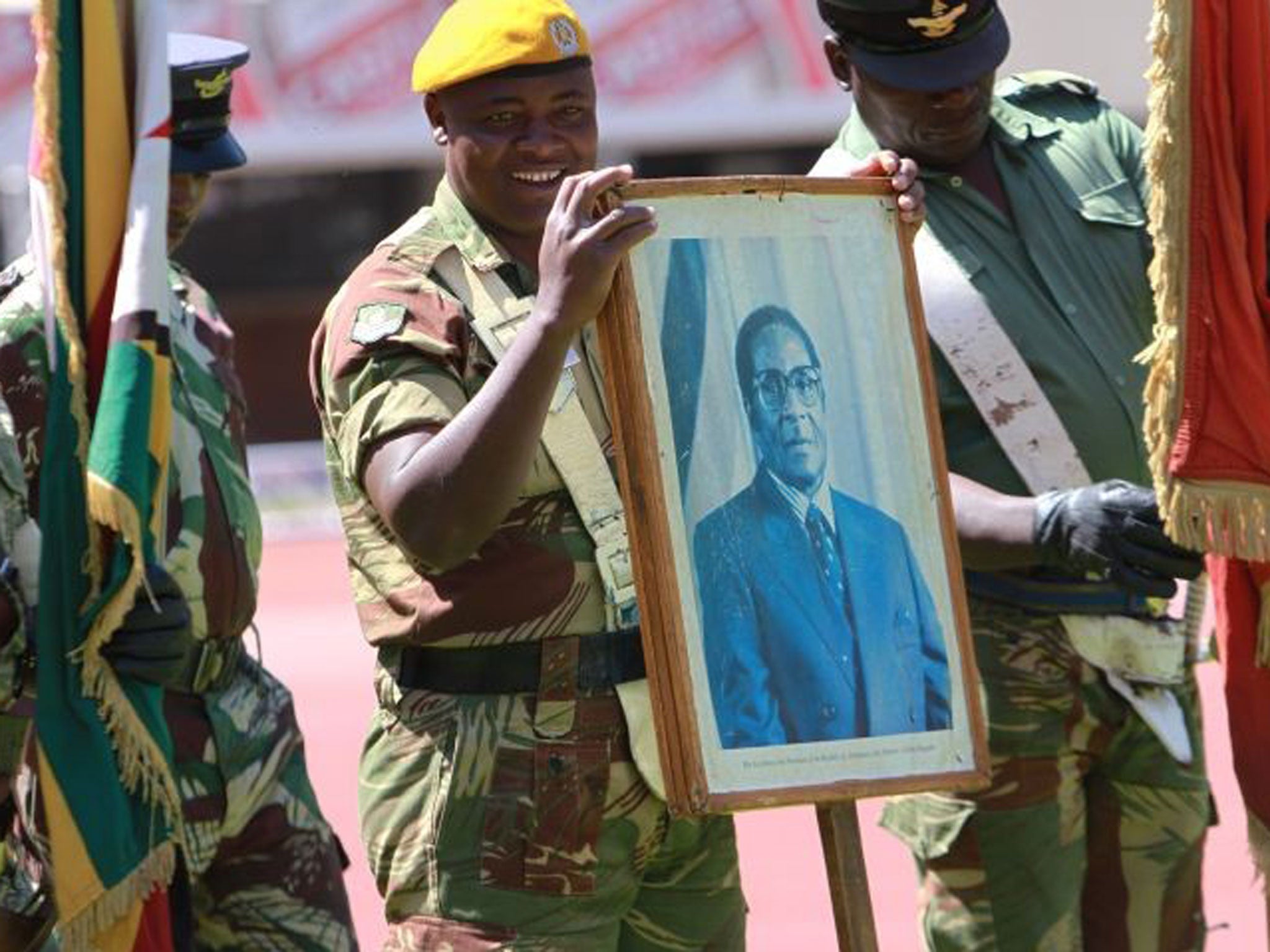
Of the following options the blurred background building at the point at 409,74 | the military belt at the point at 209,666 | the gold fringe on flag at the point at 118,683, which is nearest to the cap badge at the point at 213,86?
the military belt at the point at 209,666

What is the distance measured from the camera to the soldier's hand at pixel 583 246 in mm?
3949

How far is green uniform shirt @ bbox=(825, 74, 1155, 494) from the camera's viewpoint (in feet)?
16.9

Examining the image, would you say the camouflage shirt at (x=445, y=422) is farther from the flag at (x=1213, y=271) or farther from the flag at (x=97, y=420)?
the flag at (x=1213, y=271)

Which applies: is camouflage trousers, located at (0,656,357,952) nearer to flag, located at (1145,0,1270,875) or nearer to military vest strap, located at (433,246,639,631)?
military vest strap, located at (433,246,639,631)

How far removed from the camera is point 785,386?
427cm

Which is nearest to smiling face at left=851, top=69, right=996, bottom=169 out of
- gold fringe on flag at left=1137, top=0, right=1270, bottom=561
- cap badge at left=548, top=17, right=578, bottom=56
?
gold fringe on flag at left=1137, top=0, right=1270, bottom=561

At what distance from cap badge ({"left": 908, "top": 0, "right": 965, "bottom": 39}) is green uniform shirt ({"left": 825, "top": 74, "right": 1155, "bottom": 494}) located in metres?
0.25

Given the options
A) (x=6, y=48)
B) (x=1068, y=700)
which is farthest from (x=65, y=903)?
(x=6, y=48)

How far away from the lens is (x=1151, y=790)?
526cm

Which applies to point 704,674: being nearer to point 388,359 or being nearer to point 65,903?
point 388,359

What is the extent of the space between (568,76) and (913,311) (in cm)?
62

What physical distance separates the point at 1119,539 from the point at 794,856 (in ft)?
14.4

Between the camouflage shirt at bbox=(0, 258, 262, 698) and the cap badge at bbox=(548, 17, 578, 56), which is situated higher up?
the cap badge at bbox=(548, 17, 578, 56)

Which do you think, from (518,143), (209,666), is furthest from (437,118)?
(209,666)
